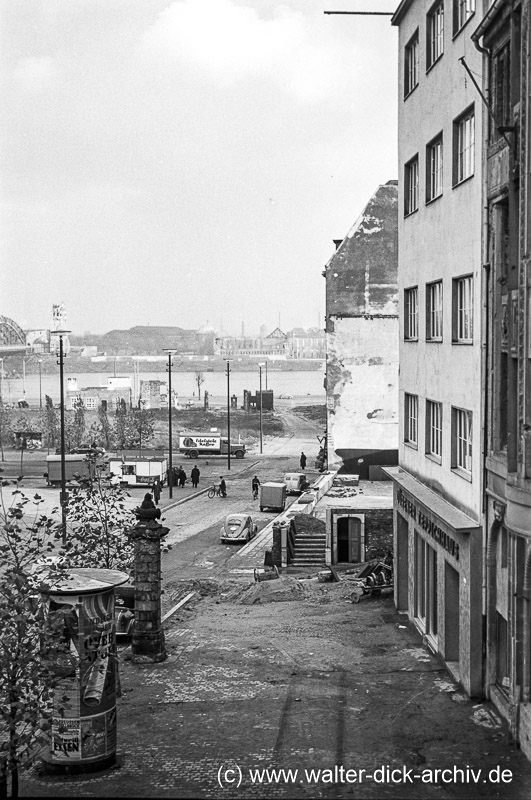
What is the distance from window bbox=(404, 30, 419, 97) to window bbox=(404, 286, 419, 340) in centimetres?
510

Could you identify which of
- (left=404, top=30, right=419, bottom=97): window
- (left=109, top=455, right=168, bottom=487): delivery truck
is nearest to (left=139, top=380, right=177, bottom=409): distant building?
(left=109, top=455, right=168, bottom=487): delivery truck

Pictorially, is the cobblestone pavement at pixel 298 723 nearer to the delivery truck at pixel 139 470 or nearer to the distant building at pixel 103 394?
the delivery truck at pixel 139 470

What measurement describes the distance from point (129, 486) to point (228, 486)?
669cm

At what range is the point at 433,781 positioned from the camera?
14.6m

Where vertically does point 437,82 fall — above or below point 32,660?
above

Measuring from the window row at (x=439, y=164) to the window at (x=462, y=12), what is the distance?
186cm

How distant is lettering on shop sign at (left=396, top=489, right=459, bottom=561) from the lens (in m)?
19.7

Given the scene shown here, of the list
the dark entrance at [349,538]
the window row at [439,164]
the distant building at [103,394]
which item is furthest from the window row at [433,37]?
the distant building at [103,394]

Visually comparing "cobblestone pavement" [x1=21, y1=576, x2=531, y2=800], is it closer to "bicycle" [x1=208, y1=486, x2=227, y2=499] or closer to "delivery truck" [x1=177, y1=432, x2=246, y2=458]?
"bicycle" [x1=208, y1=486, x2=227, y2=499]

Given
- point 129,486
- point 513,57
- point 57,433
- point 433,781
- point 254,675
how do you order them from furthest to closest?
point 57,433 < point 129,486 < point 254,675 < point 513,57 < point 433,781

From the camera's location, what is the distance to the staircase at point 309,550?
37.9m

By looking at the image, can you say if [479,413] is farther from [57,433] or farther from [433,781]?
[57,433]

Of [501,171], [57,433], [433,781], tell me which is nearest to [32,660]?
[433,781]

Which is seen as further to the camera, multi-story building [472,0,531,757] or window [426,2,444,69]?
window [426,2,444,69]
